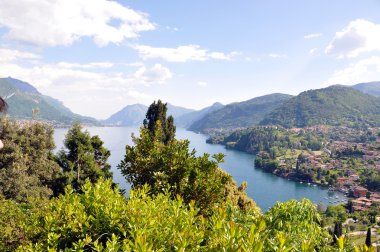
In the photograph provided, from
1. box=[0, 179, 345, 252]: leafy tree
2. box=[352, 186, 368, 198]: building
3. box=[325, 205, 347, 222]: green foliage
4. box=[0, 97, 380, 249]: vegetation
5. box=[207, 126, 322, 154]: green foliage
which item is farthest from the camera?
box=[207, 126, 322, 154]: green foliage

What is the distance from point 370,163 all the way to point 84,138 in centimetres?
13279

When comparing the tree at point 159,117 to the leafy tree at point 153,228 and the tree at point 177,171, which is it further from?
the leafy tree at point 153,228

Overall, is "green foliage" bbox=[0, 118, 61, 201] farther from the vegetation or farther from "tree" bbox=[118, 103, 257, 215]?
"tree" bbox=[118, 103, 257, 215]

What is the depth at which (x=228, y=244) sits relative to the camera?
9.73ft

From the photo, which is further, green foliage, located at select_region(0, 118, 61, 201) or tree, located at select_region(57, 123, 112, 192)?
tree, located at select_region(57, 123, 112, 192)

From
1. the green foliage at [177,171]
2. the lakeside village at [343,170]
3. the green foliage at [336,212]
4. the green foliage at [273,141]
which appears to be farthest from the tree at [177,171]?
the green foliage at [273,141]

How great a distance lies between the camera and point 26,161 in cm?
2119

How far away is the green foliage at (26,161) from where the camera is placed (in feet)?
63.6

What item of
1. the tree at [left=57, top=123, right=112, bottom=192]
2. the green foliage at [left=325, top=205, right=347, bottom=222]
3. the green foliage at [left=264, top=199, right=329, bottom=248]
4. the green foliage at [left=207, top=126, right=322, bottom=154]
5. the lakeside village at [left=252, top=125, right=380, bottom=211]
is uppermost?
the green foliage at [left=264, top=199, right=329, bottom=248]

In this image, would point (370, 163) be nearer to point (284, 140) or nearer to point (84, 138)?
point (284, 140)

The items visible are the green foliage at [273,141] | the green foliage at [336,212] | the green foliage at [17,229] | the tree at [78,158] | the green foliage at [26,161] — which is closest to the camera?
the green foliage at [17,229]

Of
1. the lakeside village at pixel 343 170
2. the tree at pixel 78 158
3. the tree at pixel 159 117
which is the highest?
the tree at pixel 159 117

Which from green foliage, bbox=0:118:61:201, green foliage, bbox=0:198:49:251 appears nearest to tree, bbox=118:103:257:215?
green foliage, bbox=0:198:49:251

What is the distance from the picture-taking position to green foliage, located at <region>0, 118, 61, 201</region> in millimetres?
19375
